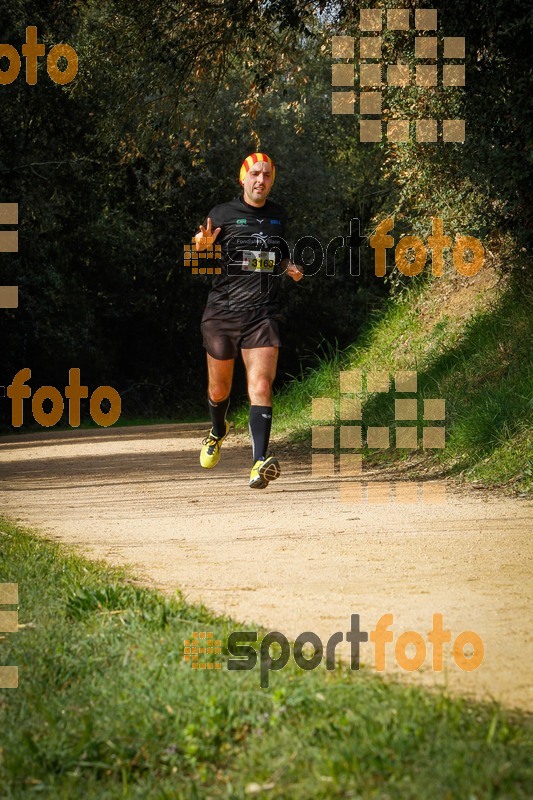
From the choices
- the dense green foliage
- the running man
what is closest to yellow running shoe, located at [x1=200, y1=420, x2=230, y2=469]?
the running man

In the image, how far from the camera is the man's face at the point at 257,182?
6.89m

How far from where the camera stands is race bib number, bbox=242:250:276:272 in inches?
271

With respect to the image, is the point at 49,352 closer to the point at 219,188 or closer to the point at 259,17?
the point at 219,188

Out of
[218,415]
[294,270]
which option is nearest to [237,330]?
[294,270]

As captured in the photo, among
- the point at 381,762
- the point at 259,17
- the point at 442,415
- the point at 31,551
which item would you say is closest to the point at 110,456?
the point at 442,415

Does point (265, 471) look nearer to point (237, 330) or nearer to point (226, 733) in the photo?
point (237, 330)

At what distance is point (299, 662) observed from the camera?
4418 mm

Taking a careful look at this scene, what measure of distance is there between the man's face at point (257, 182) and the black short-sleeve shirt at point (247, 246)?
2.4 inches

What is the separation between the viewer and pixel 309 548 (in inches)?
293

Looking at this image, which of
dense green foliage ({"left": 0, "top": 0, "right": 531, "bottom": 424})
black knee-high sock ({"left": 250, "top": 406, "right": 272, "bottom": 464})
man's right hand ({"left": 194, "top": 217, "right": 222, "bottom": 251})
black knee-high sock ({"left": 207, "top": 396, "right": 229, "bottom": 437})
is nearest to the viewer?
man's right hand ({"left": 194, "top": 217, "right": 222, "bottom": 251})

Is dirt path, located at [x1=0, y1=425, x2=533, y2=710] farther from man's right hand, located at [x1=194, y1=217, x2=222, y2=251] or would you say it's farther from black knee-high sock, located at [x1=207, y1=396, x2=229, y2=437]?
man's right hand, located at [x1=194, y1=217, x2=222, y2=251]

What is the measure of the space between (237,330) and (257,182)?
39.4 inches

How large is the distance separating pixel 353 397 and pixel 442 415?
104 inches

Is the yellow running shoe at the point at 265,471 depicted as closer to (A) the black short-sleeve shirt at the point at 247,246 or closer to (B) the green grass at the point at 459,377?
(A) the black short-sleeve shirt at the point at 247,246
